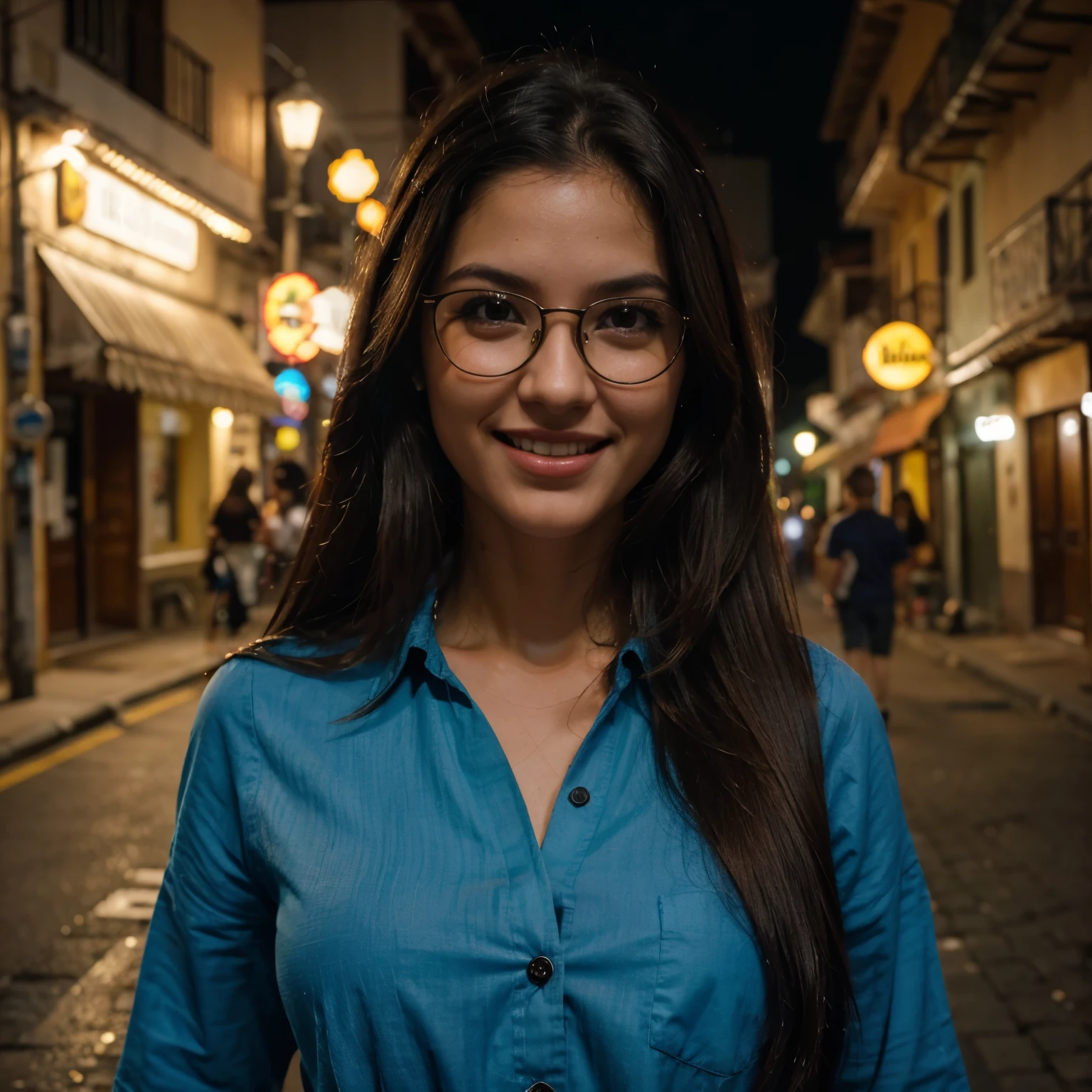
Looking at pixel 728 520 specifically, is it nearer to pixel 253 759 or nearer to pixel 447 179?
pixel 447 179

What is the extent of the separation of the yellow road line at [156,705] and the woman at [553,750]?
8.75 meters

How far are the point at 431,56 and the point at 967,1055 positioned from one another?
96.1 feet

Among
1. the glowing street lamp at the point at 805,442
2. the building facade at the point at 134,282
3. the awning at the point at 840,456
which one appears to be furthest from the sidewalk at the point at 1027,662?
the glowing street lamp at the point at 805,442

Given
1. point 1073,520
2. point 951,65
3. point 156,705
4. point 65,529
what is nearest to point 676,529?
point 156,705

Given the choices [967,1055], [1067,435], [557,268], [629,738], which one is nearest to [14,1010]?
[967,1055]

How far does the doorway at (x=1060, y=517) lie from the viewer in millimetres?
15180

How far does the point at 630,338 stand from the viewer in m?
1.63

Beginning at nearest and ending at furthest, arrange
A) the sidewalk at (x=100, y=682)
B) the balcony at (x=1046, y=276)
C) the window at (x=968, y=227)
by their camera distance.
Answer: the sidewalk at (x=100, y=682) → the balcony at (x=1046, y=276) → the window at (x=968, y=227)

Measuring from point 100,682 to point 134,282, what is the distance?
579 centimetres

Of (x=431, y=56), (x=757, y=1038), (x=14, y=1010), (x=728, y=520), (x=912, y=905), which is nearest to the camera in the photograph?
(x=757, y=1038)

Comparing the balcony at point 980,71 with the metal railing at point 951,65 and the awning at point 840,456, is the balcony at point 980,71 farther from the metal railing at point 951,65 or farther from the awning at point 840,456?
the awning at point 840,456

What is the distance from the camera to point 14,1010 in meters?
4.35

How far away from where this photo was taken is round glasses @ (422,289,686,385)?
5.26 feet

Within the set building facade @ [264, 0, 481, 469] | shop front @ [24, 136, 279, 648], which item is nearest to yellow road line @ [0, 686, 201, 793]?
shop front @ [24, 136, 279, 648]
